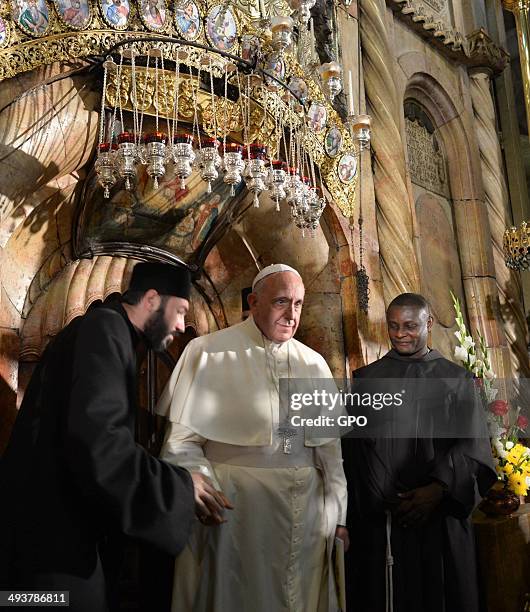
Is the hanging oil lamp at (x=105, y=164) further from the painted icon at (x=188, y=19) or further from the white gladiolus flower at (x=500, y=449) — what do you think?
the white gladiolus flower at (x=500, y=449)

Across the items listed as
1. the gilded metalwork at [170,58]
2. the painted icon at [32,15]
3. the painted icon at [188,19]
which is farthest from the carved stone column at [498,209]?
the painted icon at [32,15]

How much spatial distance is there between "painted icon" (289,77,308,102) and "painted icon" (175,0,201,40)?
84 centimetres

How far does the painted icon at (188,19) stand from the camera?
4.41 meters

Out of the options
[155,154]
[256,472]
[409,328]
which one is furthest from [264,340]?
[155,154]

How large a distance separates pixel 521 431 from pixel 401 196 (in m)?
2.75

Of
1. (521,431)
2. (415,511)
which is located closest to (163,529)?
(415,511)

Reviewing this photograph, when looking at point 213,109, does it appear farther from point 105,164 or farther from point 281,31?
point 105,164

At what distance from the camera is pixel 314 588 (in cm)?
308

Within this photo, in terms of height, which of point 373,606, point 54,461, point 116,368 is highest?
point 116,368

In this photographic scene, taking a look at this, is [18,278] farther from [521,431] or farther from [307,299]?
[521,431]

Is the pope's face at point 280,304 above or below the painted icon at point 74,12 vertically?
below

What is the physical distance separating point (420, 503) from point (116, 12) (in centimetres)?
341

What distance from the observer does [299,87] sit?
5012 millimetres

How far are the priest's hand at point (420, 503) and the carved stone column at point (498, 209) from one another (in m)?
5.52
